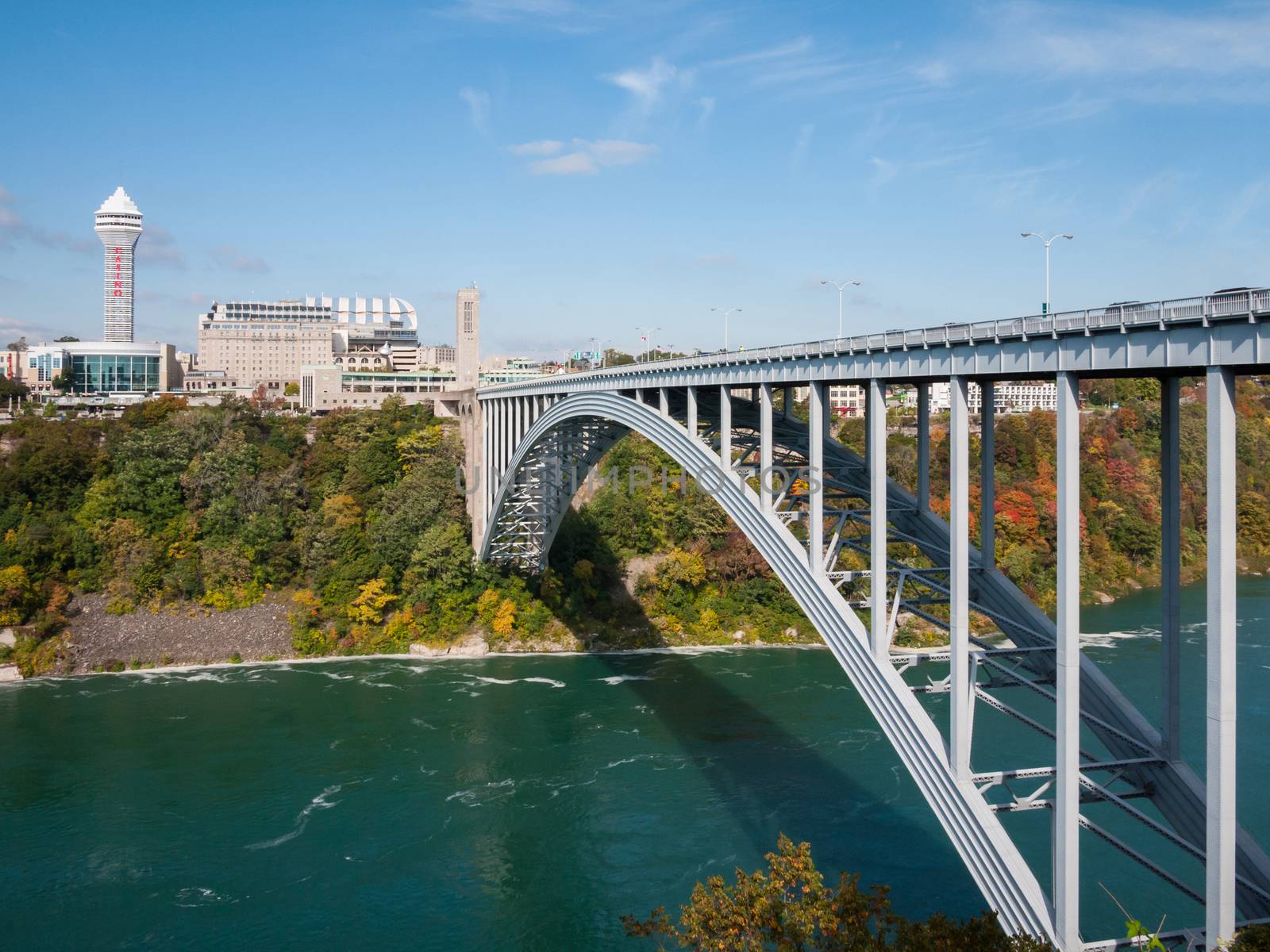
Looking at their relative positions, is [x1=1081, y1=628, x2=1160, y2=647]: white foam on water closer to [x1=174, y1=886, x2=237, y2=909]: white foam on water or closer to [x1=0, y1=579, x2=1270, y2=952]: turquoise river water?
[x1=0, y1=579, x2=1270, y2=952]: turquoise river water

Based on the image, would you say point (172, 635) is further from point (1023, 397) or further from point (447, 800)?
point (1023, 397)

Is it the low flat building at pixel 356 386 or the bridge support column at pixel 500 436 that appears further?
the low flat building at pixel 356 386

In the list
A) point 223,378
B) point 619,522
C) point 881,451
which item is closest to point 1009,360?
point 881,451

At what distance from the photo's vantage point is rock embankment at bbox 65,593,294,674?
35.7 meters

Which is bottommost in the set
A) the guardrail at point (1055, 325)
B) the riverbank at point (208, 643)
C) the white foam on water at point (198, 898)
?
the white foam on water at point (198, 898)

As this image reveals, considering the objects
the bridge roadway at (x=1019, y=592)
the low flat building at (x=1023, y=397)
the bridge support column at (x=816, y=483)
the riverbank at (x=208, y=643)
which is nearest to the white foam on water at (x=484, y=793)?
the bridge roadway at (x=1019, y=592)

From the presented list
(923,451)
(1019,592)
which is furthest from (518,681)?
(1019,592)

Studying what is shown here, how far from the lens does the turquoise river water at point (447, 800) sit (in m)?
18.9

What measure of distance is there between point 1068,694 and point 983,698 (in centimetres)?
195

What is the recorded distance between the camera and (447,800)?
23.9 meters

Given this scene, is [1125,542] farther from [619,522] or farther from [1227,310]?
[1227,310]

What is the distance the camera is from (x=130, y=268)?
9869 centimetres

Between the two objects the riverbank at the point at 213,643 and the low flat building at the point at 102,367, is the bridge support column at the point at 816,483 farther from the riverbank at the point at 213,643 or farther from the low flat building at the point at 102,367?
the low flat building at the point at 102,367

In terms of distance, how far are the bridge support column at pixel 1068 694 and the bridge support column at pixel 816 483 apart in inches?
201
